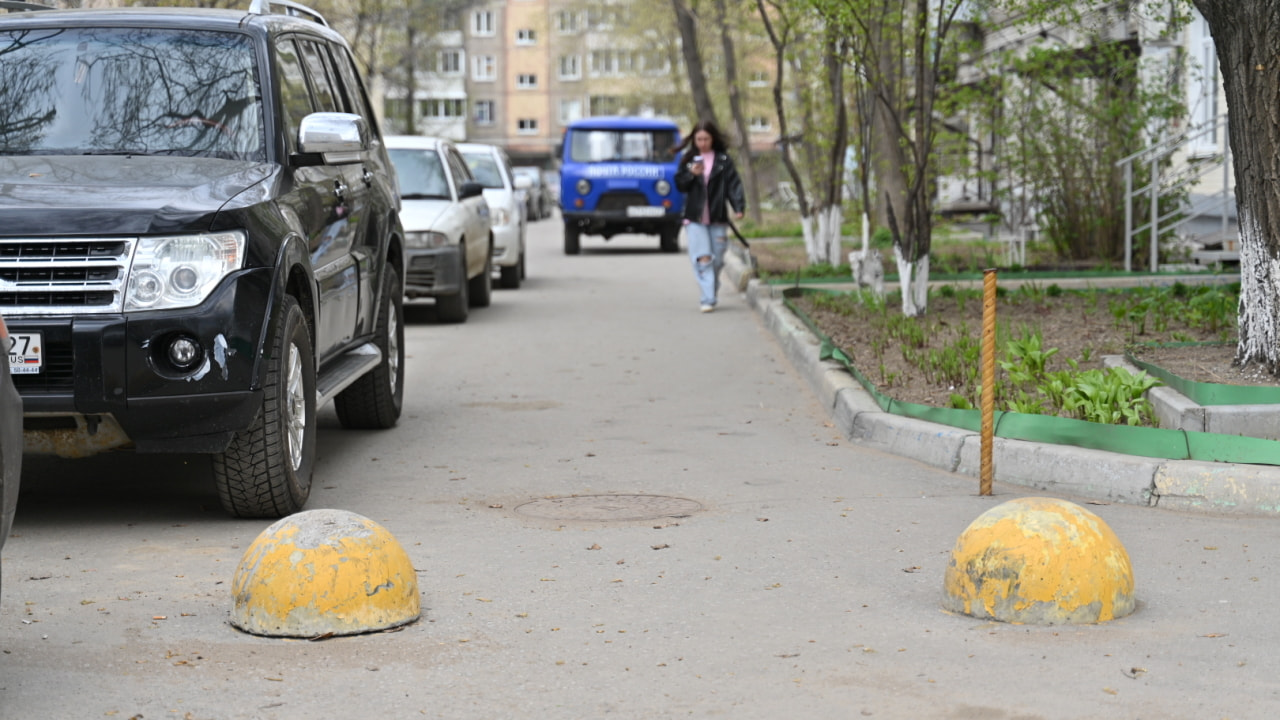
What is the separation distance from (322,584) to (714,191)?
39.4 ft

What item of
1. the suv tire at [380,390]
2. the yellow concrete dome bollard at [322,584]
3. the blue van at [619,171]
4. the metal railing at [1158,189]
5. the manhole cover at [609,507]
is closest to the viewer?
the yellow concrete dome bollard at [322,584]

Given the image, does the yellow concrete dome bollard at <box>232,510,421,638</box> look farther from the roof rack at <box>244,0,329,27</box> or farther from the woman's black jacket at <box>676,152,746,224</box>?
the woman's black jacket at <box>676,152,746,224</box>

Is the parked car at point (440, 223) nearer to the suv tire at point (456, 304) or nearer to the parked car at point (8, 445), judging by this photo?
the suv tire at point (456, 304)

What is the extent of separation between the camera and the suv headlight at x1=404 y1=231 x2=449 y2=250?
1511 centimetres

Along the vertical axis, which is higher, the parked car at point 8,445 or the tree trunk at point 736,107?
the tree trunk at point 736,107

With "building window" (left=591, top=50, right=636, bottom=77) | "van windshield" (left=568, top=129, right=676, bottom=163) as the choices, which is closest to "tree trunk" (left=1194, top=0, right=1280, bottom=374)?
"van windshield" (left=568, top=129, right=676, bottom=163)

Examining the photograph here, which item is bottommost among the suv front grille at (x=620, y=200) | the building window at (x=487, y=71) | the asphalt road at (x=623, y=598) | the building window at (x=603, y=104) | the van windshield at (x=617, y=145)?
the asphalt road at (x=623, y=598)

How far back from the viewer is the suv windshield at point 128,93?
6.87m

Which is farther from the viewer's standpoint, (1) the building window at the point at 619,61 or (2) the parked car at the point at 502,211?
(1) the building window at the point at 619,61

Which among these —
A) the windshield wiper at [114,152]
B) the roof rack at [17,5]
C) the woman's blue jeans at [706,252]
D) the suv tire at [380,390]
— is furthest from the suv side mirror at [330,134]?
the woman's blue jeans at [706,252]

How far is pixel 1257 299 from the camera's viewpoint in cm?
852

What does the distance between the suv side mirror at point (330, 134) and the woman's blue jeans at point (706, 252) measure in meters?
9.45

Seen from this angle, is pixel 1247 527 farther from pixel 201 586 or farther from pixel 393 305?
pixel 393 305

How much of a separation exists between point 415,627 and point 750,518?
2.02 meters
